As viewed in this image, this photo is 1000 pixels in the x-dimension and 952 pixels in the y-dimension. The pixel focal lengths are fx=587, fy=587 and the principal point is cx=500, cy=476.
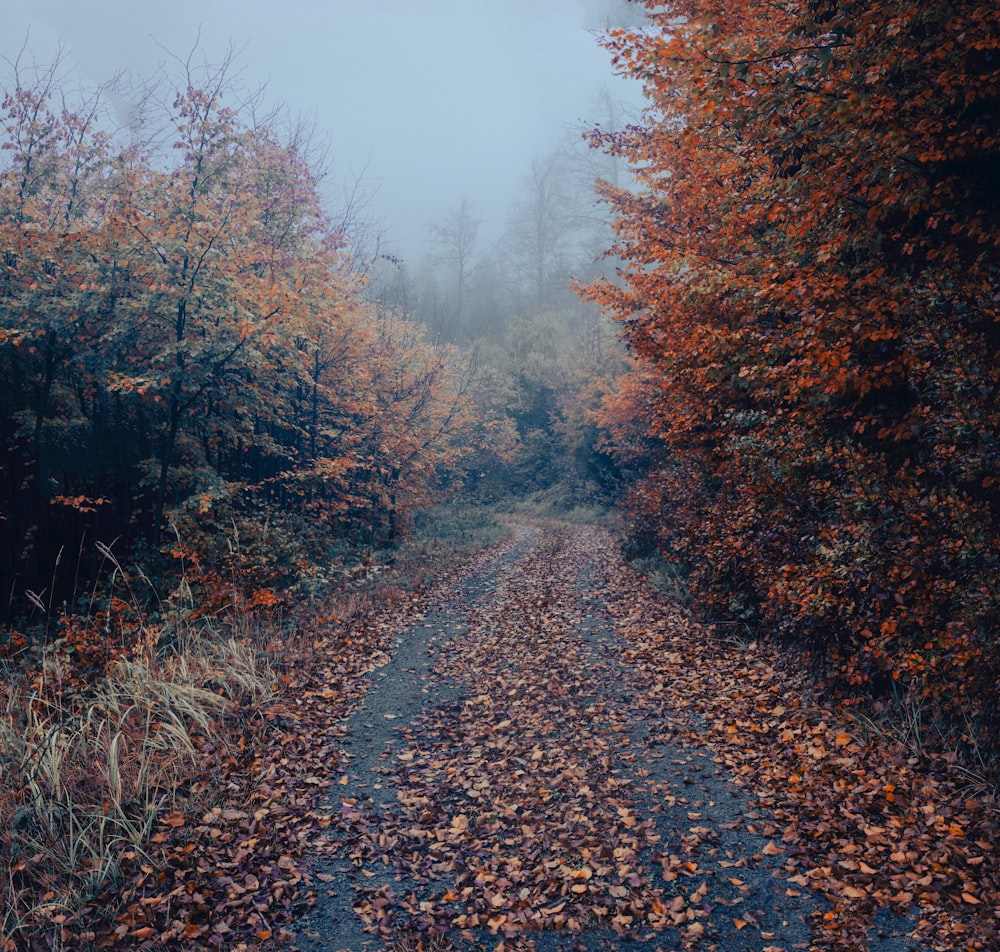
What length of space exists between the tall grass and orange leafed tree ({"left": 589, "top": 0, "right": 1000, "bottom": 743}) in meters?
5.85

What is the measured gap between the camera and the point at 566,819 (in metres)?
4.66

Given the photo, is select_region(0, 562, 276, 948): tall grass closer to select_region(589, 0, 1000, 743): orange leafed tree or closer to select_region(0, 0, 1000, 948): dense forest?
select_region(0, 0, 1000, 948): dense forest

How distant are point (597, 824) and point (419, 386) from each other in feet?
50.3

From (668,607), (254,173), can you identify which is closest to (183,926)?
(668,607)

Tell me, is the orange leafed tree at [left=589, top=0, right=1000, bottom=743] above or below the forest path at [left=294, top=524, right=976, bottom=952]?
above

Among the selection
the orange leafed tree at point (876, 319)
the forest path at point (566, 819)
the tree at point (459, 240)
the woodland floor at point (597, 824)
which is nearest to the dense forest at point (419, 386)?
the orange leafed tree at point (876, 319)

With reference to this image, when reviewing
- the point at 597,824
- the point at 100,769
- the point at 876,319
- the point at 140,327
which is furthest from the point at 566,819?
the point at 140,327

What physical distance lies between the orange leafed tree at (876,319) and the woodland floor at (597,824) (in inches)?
38.2

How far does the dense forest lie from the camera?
4387mm

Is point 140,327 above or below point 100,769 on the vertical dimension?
above

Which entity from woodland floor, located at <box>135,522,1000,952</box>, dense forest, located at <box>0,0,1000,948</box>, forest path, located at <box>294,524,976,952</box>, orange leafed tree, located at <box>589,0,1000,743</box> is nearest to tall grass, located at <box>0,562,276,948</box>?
dense forest, located at <box>0,0,1000,948</box>

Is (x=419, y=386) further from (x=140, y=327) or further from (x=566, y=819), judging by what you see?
(x=566, y=819)

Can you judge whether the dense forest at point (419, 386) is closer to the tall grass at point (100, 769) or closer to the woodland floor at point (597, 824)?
the tall grass at point (100, 769)

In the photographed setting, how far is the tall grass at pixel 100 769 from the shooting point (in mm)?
3859
